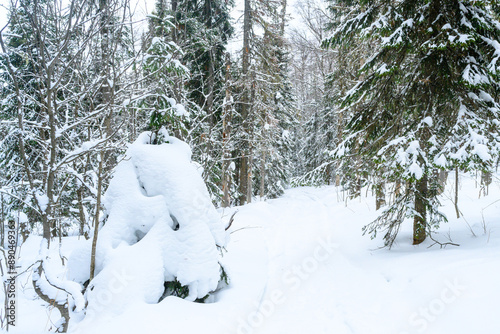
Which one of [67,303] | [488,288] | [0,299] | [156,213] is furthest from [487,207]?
[0,299]

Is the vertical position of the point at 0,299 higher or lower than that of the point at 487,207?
lower

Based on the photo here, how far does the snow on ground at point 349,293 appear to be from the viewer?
10.5 ft

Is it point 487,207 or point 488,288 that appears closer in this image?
point 488,288

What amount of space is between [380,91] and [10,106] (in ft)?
34.4

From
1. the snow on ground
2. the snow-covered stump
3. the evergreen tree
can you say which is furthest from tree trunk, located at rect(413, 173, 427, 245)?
the snow-covered stump

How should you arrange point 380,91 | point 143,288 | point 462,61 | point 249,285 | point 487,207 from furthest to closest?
point 487,207 < point 380,91 < point 462,61 < point 249,285 < point 143,288

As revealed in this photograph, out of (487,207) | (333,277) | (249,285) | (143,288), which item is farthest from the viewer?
(487,207)

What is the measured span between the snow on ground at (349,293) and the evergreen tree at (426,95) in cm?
101

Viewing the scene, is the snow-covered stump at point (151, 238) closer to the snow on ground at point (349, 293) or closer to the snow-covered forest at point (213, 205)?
the snow-covered forest at point (213, 205)

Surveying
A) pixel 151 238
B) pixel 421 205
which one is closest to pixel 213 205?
pixel 151 238

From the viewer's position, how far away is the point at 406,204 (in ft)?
18.4

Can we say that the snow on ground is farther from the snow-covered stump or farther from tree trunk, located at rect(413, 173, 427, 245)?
tree trunk, located at rect(413, 173, 427, 245)

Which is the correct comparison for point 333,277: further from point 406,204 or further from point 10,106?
point 10,106

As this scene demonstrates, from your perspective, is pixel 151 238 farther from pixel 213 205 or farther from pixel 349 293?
pixel 349 293
